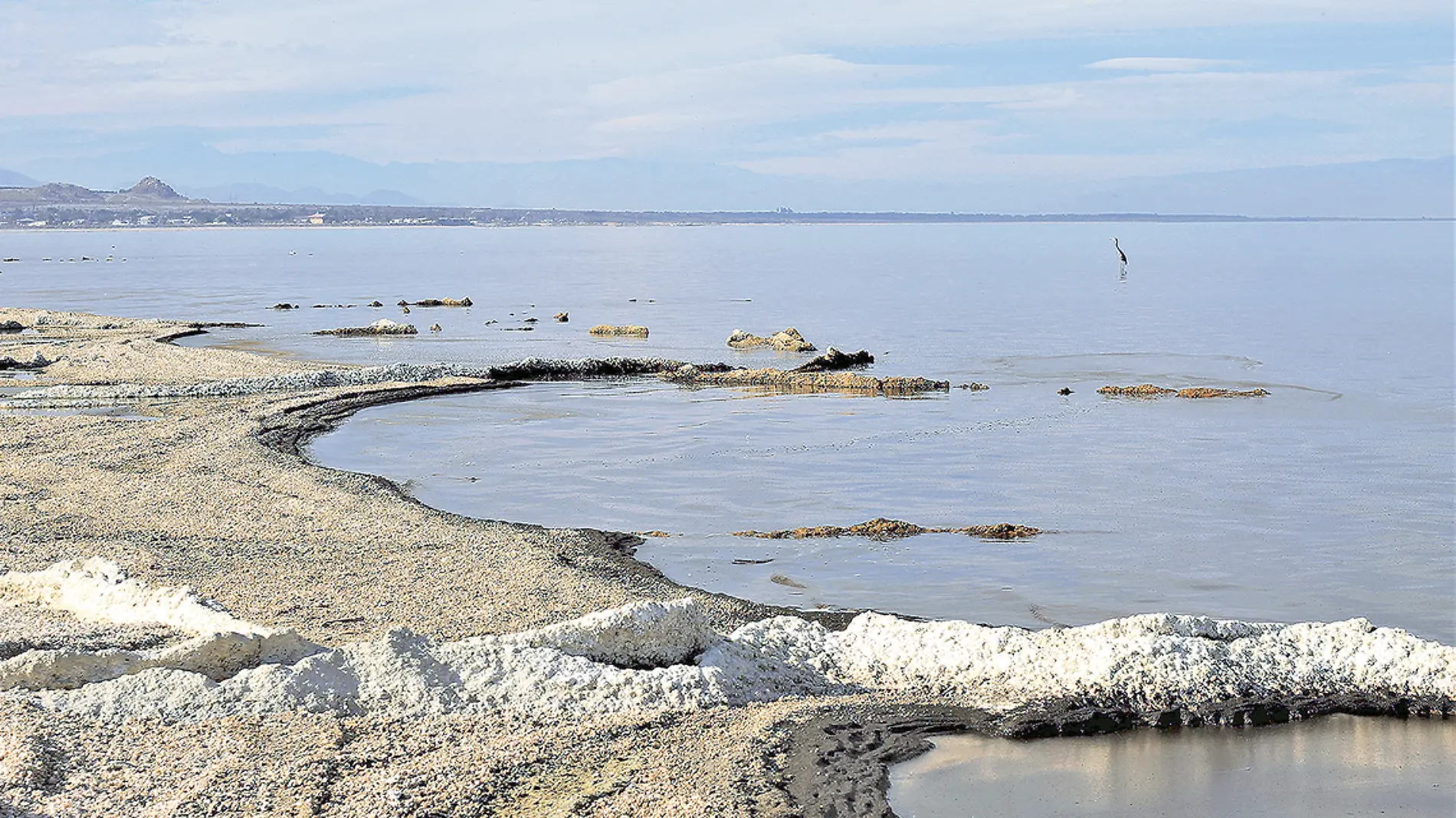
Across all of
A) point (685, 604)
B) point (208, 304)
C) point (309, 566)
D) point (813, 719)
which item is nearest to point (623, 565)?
point (309, 566)

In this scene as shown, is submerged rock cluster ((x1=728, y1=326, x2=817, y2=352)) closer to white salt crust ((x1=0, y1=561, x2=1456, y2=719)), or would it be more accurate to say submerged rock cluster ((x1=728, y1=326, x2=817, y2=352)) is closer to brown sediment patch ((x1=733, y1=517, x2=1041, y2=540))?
brown sediment patch ((x1=733, y1=517, x2=1041, y2=540))

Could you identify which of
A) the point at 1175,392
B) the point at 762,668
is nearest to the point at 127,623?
the point at 762,668

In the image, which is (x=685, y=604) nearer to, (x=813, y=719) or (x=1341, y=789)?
(x=813, y=719)

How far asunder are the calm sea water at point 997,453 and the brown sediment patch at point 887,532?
0.28 m

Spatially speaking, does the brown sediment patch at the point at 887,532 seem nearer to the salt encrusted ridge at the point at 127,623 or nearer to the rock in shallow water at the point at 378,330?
the salt encrusted ridge at the point at 127,623

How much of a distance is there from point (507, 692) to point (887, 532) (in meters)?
6.62

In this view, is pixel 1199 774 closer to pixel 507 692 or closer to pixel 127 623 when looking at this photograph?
pixel 507 692

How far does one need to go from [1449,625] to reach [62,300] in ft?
171

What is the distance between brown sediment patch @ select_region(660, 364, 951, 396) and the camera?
2555cm

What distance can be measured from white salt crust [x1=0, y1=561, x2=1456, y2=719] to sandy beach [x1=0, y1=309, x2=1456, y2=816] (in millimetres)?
19

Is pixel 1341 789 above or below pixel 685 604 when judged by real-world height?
below

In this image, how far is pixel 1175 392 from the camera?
25.2 m

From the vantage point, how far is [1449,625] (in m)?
10.9

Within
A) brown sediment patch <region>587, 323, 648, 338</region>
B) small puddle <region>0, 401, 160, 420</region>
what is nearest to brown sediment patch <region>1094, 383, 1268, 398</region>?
brown sediment patch <region>587, 323, 648, 338</region>
